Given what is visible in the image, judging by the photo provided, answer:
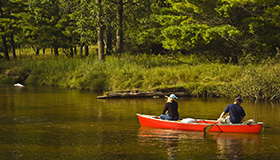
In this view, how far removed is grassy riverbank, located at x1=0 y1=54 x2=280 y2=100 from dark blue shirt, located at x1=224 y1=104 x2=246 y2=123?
8340mm

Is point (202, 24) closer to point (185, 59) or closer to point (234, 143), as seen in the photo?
point (185, 59)

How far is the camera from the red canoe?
15.0 m

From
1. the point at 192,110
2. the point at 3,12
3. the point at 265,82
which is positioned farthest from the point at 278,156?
the point at 3,12

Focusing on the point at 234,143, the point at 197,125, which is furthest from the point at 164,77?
the point at 234,143

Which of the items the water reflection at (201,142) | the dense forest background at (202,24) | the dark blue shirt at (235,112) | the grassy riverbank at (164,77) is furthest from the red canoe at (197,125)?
the dense forest background at (202,24)

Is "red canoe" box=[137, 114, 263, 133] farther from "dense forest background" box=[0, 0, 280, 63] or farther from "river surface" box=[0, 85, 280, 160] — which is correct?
"dense forest background" box=[0, 0, 280, 63]

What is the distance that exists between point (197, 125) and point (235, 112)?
1.52 m

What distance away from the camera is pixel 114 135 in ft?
47.6

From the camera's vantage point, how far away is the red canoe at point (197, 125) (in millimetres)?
15031

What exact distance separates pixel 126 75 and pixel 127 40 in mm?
14626

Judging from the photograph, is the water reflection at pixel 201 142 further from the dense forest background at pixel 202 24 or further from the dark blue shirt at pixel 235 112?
the dense forest background at pixel 202 24

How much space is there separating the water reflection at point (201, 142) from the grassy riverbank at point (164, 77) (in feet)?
29.9

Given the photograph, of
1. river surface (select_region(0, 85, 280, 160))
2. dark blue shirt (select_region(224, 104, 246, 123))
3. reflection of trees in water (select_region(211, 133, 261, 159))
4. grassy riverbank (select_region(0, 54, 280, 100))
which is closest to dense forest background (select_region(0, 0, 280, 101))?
grassy riverbank (select_region(0, 54, 280, 100))

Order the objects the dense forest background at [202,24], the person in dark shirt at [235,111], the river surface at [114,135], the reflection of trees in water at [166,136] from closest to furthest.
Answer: the river surface at [114,135] → the reflection of trees in water at [166,136] → the person in dark shirt at [235,111] → the dense forest background at [202,24]
